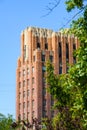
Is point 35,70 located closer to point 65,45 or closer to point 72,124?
point 65,45

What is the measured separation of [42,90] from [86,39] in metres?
131

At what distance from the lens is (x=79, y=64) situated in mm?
11680

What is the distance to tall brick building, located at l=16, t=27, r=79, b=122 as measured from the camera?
14212 cm

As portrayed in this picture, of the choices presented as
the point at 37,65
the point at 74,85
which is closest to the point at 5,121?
the point at 37,65

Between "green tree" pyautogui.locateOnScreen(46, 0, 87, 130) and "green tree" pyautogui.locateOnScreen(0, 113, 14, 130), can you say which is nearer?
"green tree" pyautogui.locateOnScreen(46, 0, 87, 130)

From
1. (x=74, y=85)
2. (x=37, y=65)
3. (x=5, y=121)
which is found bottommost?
(x=74, y=85)

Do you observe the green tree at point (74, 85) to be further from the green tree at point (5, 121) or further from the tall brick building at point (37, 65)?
the tall brick building at point (37, 65)

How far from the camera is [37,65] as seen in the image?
145 m

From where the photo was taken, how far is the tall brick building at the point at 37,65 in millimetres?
142125

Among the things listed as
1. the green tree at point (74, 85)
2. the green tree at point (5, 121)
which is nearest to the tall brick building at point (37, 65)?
the green tree at point (5, 121)

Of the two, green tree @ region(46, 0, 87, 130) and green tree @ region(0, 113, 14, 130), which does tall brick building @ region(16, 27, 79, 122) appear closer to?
green tree @ region(0, 113, 14, 130)

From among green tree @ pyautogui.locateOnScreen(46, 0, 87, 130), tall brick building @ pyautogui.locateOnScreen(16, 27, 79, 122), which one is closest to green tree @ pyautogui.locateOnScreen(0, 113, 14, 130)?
tall brick building @ pyautogui.locateOnScreen(16, 27, 79, 122)

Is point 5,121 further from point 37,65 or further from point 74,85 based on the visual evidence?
point 74,85

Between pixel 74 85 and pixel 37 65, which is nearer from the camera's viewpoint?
pixel 74 85
